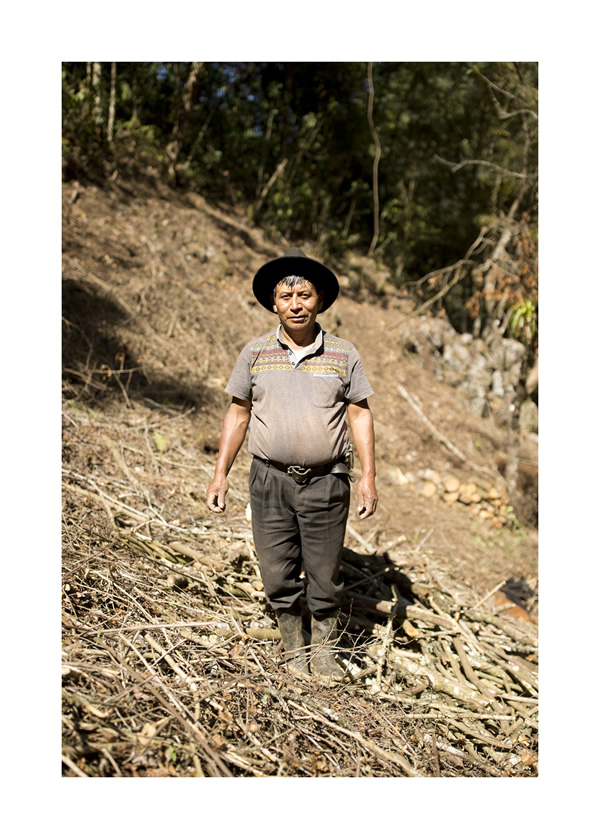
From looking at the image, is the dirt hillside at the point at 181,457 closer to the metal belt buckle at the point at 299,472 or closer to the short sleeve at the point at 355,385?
the metal belt buckle at the point at 299,472

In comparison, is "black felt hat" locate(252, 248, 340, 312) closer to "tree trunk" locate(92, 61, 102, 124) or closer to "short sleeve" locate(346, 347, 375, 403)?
"short sleeve" locate(346, 347, 375, 403)

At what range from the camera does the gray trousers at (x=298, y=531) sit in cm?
245

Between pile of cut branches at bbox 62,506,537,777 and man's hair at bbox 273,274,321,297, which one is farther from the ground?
man's hair at bbox 273,274,321,297

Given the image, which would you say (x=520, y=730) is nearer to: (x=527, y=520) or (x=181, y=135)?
(x=527, y=520)

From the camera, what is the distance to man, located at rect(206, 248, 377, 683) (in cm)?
236

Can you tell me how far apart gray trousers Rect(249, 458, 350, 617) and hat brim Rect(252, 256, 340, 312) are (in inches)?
31.9

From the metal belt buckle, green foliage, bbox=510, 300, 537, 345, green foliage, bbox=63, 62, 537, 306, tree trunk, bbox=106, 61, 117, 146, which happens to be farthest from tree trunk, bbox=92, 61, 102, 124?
the metal belt buckle

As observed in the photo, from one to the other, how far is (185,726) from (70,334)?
517cm

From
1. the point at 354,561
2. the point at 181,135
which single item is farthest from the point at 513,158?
the point at 354,561

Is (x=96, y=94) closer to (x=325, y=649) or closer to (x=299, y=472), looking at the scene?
(x=299, y=472)

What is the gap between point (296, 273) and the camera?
→ 238 centimetres

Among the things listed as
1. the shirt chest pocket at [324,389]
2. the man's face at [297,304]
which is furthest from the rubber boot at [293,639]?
the man's face at [297,304]

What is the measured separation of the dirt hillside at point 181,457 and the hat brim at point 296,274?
1654 millimetres

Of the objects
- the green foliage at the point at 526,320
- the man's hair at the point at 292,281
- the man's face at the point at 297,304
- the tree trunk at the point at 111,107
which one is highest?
the tree trunk at the point at 111,107
